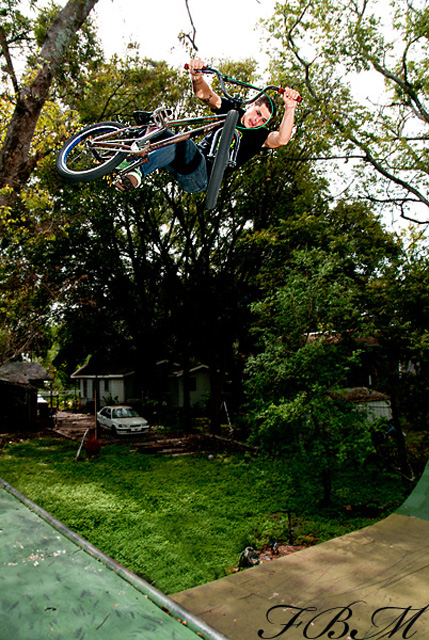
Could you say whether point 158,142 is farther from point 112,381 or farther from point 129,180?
point 112,381

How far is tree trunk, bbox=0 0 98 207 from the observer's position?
18.3 feet

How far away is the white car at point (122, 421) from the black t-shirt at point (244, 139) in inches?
652

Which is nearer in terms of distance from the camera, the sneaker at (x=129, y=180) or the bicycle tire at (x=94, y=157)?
the bicycle tire at (x=94, y=157)

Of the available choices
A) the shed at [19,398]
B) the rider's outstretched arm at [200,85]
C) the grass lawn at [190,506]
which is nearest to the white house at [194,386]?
the shed at [19,398]

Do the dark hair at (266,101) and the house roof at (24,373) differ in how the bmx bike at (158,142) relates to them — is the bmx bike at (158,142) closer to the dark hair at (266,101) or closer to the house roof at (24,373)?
the dark hair at (266,101)

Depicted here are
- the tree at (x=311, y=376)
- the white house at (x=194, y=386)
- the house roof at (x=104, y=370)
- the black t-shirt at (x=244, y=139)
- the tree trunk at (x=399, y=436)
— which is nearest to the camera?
the black t-shirt at (x=244, y=139)

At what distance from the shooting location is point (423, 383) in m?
8.55

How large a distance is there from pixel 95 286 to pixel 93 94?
1137 cm

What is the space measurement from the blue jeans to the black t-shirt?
21 centimetres

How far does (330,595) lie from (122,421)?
15.9 meters

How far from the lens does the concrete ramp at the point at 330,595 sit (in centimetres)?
384

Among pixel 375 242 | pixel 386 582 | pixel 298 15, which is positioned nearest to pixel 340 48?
pixel 298 15

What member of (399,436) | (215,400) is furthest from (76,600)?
(215,400)

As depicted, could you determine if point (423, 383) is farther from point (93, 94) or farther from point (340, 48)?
point (93, 94)
